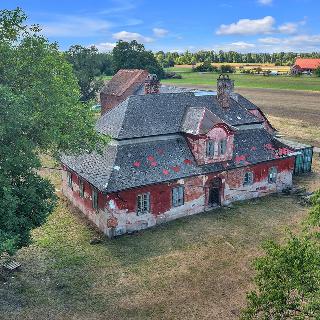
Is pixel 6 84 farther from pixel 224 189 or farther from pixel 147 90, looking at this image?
pixel 147 90

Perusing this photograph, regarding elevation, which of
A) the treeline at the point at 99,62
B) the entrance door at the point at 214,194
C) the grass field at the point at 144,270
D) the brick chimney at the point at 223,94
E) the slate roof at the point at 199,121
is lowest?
the grass field at the point at 144,270

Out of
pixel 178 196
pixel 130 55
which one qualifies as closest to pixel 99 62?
pixel 130 55

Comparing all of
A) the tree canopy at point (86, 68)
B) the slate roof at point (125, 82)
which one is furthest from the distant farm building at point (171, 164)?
the tree canopy at point (86, 68)

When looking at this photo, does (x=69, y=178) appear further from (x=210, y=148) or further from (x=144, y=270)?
(x=144, y=270)

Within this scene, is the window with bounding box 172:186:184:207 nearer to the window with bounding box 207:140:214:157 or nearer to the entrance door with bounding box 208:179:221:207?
the entrance door with bounding box 208:179:221:207

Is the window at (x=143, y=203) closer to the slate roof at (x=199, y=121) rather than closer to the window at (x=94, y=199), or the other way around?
the window at (x=94, y=199)

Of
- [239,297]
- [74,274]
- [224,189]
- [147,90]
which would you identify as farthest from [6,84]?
[147,90]
